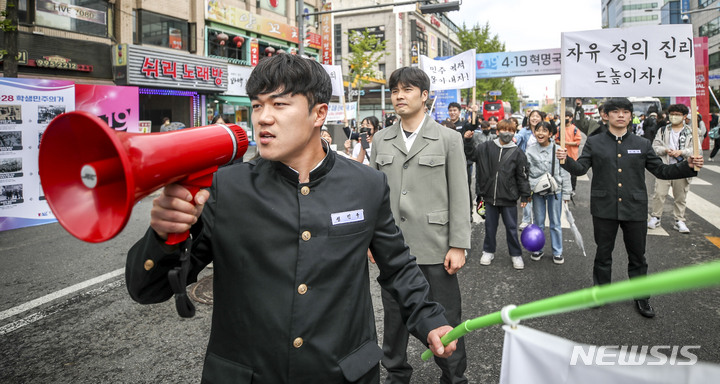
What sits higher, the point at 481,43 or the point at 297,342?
the point at 481,43

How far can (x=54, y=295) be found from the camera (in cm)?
495

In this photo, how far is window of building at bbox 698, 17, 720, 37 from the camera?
150ft

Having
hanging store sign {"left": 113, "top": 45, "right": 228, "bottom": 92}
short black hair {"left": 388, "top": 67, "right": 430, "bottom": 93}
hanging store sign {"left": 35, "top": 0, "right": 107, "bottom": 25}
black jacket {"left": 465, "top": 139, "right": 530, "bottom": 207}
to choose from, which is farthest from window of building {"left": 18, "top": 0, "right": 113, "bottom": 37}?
short black hair {"left": 388, "top": 67, "right": 430, "bottom": 93}

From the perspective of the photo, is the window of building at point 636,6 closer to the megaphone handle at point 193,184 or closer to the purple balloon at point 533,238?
the purple balloon at point 533,238

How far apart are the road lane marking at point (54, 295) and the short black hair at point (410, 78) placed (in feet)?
13.5

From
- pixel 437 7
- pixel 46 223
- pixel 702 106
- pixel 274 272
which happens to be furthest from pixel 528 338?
pixel 702 106

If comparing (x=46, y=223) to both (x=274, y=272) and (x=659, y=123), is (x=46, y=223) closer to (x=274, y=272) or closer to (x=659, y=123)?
(x=274, y=272)

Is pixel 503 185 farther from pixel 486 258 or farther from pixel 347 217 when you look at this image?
pixel 347 217

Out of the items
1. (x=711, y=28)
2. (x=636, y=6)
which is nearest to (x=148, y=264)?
(x=711, y=28)

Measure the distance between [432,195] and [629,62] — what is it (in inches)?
116

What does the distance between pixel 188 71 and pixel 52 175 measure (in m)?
22.2

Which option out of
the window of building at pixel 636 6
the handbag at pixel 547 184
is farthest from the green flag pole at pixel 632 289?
the window of building at pixel 636 6

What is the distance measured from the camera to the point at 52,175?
4.17 feet

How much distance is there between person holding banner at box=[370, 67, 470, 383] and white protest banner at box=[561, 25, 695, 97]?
2239 mm
